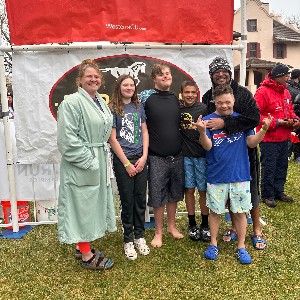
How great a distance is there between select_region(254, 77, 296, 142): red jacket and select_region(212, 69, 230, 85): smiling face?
165cm

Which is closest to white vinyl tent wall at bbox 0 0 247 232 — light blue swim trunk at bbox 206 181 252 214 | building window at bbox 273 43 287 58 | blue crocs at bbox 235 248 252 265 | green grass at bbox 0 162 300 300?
green grass at bbox 0 162 300 300

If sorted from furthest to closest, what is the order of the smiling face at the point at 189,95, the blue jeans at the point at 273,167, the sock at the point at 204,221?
the blue jeans at the point at 273,167
the sock at the point at 204,221
the smiling face at the point at 189,95

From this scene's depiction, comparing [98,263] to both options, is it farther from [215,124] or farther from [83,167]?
[215,124]

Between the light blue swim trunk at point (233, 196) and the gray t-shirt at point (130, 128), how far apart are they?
895 mm

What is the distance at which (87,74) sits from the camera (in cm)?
334

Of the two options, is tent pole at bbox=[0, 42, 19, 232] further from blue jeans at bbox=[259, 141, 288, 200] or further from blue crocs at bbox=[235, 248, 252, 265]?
blue jeans at bbox=[259, 141, 288, 200]

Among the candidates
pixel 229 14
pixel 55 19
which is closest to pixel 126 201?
pixel 55 19

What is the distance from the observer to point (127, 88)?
362 centimetres

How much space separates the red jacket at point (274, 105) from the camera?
5121 mm

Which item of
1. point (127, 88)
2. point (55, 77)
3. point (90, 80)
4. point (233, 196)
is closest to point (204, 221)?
point (233, 196)

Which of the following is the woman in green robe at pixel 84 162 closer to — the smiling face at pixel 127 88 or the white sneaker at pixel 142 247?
the smiling face at pixel 127 88

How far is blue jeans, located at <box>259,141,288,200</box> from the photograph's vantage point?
17.6ft

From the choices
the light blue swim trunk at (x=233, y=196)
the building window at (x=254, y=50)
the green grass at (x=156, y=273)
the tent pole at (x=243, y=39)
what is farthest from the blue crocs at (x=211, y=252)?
the building window at (x=254, y=50)

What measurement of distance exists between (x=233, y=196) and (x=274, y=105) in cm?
207
